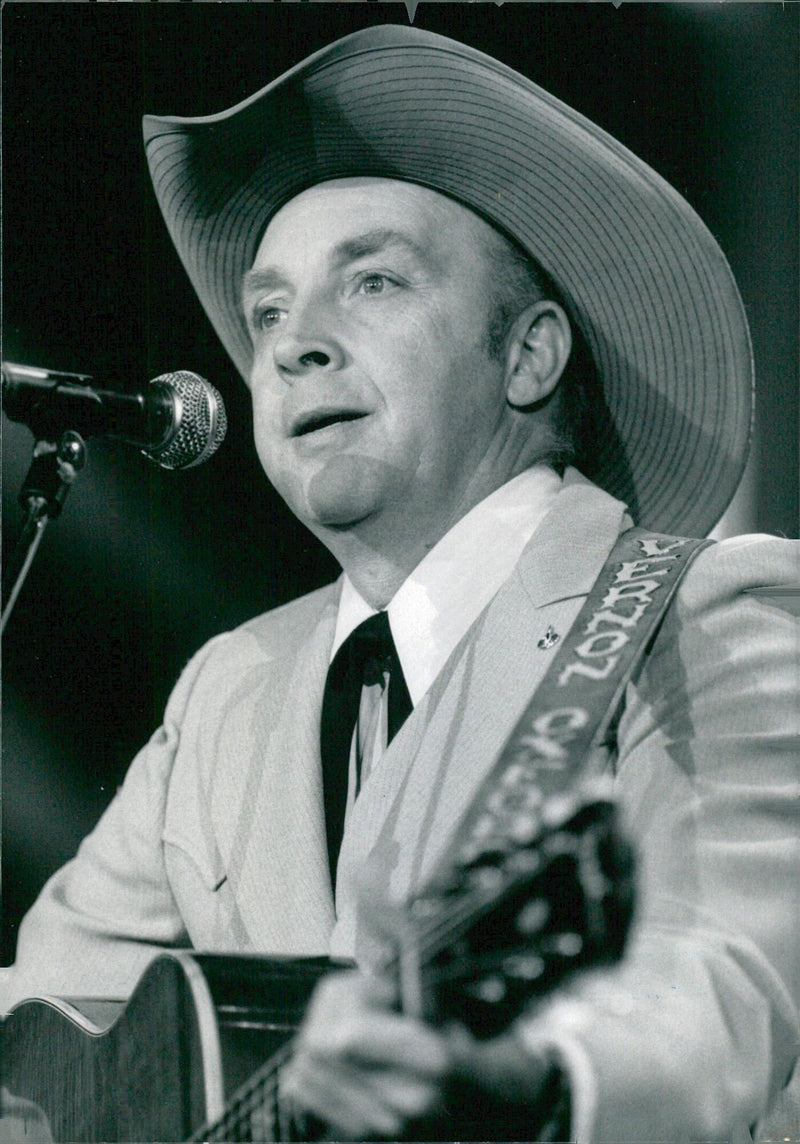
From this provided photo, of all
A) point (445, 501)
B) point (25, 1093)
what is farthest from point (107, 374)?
point (25, 1093)

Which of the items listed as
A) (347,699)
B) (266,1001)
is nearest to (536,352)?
(347,699)

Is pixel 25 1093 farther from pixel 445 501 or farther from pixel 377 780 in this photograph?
pixel 445 501

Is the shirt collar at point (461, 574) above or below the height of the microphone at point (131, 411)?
below

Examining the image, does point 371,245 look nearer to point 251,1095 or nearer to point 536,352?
point 536,352

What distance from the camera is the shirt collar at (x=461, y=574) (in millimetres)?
1868

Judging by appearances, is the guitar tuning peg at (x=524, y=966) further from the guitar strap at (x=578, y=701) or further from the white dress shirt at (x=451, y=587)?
A: the white dress shirt at (x=451, y=587)

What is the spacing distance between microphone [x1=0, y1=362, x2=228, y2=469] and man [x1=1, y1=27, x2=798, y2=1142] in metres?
0.12

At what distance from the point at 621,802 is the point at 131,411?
834 millimetres

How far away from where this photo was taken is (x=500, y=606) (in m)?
1.83

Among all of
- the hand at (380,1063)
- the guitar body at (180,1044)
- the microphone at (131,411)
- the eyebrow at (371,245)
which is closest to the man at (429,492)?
the eyebrow at (371,245)

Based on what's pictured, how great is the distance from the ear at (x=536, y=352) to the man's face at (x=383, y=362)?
0.03m

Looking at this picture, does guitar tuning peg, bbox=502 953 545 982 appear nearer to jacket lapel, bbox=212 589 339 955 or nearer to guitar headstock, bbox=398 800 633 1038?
guitar headstock, bbox=398 800 633 1038

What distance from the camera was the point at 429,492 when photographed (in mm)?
1917

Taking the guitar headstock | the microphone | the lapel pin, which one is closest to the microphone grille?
the microphone
